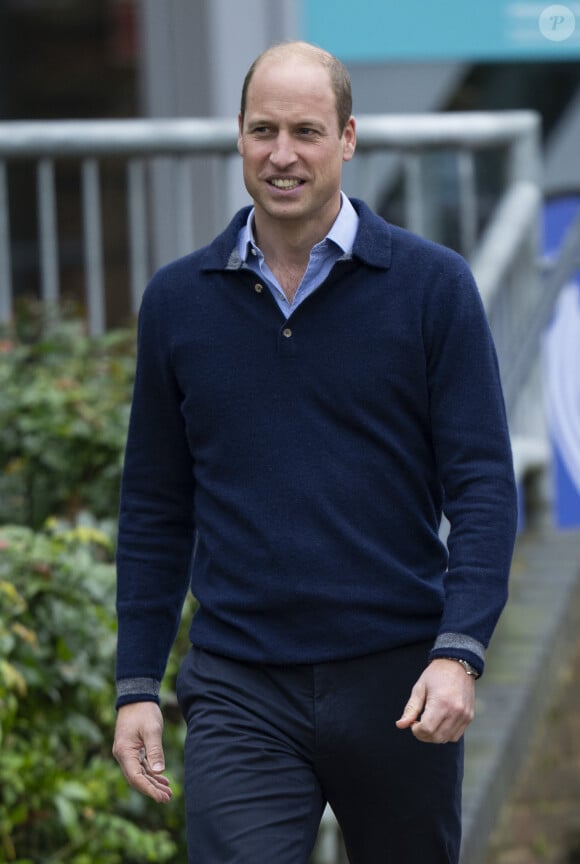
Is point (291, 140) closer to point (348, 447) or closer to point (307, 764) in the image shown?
point (348, 447)

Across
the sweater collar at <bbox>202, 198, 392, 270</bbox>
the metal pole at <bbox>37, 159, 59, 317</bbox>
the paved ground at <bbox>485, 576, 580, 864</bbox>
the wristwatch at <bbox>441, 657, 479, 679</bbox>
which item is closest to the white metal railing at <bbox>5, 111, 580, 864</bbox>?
the metal pole at <bbox>37, 159, 59, 317</bbox>

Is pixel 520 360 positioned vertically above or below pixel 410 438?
below

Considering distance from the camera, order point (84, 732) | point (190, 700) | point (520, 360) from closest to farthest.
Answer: point (190, 700), point (84, 732), point (520, 360)

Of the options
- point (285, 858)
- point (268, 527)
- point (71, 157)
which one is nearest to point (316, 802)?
point (285, 858)

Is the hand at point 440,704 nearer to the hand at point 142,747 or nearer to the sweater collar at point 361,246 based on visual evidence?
the hand at point 142,747

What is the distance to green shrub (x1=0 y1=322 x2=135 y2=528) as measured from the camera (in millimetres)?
4398

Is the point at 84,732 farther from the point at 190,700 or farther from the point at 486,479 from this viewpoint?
the point at 486,479

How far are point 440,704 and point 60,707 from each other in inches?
52.7

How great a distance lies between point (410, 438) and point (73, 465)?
73.0 inches

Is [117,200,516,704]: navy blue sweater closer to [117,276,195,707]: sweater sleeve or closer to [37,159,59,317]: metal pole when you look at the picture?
[117,276,195,707]: sweater sleeve

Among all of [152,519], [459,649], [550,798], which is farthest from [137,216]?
[459,649]

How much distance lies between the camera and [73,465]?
4.45 metres

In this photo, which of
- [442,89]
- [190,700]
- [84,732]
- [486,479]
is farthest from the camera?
[442,89]

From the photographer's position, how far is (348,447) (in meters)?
2.73
